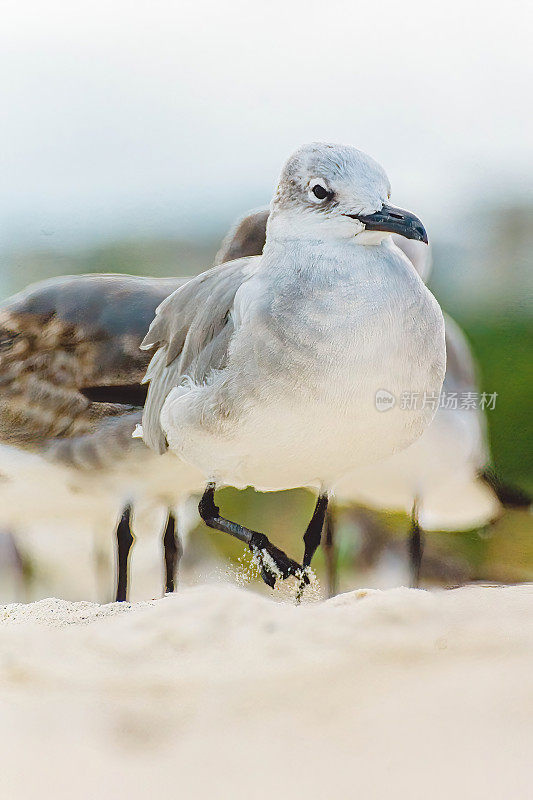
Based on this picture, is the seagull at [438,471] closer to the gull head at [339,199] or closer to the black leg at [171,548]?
the black leg at [171,548]

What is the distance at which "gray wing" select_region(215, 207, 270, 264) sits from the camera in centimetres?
142

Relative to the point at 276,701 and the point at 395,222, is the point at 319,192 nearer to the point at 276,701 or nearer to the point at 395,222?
the point at 395,222

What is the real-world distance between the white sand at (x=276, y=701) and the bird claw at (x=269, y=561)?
41mm

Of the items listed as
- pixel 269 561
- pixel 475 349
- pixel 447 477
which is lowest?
pixel 447 477

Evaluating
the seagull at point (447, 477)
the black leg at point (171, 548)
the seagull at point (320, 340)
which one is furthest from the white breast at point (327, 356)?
the black leg at point (171, 548)

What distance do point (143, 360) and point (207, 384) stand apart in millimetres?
352

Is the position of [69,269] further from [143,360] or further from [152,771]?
[152,771]

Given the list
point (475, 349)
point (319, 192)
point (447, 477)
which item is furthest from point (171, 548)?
point (319, 192)

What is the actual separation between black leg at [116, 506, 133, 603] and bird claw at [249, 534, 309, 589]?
48 cm

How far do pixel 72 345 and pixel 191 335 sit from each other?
0.37 meters

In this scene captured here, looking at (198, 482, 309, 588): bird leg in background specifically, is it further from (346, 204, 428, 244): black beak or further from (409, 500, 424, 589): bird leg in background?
(409, 500, 424, 589): bird leg in background

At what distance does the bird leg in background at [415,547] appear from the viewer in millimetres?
1671

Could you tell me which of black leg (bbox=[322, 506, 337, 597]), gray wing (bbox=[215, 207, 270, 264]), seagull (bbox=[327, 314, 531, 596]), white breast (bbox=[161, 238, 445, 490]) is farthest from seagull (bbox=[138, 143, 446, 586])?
Result: black leg (bbox=[322, 506, 337, 597])

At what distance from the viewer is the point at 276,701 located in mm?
937
